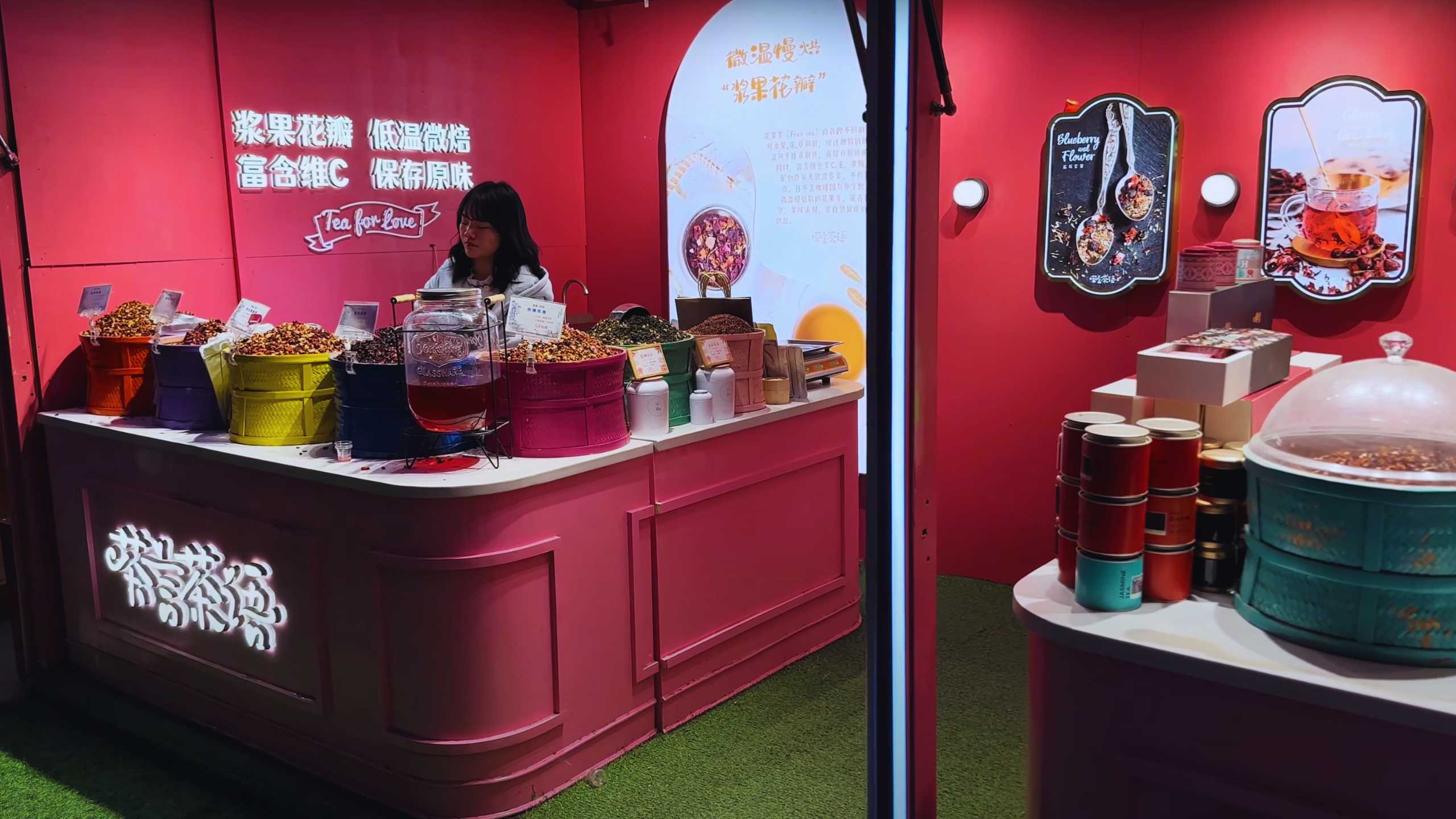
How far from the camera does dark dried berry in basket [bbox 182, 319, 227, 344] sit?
11.8ft

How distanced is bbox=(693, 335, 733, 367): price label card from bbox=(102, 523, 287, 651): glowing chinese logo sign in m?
1.48

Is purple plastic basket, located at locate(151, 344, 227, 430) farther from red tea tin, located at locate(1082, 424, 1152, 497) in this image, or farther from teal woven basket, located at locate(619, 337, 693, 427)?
red tea tin, located at locate(1082, 424, 1152, 497)

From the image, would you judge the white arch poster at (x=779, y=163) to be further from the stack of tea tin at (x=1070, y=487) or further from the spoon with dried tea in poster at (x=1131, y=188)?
the stack of tea tin at (x=1070, y=487)

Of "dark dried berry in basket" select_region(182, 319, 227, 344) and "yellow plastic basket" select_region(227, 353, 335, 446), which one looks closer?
"yellow plastic basket" select_region(227, 353, 335, 446)

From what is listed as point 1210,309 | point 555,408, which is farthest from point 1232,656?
point 555,408

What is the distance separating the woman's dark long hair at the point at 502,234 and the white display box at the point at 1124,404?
276cm

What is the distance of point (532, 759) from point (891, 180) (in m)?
2.07

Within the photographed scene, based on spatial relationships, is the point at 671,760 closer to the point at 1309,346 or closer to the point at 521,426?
the point at 521,426

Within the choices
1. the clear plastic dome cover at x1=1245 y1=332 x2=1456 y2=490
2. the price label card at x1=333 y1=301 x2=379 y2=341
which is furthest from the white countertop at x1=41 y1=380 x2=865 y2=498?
the clear plastic dome cover at x1=1245 y1=332 x2=1456 y2=490

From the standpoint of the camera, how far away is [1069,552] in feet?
6.41

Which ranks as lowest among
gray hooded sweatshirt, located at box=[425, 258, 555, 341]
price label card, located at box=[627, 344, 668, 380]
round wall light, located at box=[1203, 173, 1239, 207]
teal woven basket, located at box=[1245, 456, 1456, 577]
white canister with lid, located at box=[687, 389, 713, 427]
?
white canister with lid, located at box=[687, 389, 713, 427]

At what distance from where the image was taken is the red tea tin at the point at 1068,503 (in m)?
1.96

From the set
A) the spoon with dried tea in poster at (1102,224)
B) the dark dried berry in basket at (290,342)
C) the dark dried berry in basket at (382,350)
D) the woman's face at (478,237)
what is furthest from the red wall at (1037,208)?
the dark dried berry in basket at (290,342)

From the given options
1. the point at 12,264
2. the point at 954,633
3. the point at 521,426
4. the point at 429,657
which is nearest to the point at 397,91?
the point at 12,264
